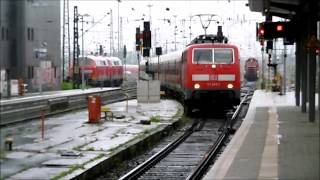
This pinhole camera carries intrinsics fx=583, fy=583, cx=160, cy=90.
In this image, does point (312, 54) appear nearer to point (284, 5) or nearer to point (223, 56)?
point (284, 5)

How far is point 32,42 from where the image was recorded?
288 centimetres

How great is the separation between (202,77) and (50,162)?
12.9 m

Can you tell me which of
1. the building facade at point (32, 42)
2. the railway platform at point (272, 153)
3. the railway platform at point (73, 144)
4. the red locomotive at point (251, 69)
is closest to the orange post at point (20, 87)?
the building facade at point (32, 42)

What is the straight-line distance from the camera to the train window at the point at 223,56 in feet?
73.6

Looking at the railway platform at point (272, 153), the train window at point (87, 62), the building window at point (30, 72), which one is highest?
the train window at point (87, 62)

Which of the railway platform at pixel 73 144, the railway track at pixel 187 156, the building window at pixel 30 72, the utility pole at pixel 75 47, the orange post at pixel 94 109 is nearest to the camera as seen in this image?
the building window at pixel 30 72

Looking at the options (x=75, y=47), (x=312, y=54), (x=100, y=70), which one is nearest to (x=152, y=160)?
(x=312, y=54)

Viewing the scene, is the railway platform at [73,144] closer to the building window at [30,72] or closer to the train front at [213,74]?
the building window at [30,72]

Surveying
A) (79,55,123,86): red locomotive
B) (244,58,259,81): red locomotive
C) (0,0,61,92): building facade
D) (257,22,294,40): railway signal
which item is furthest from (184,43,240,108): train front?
(244,58,259,81): red locomotive

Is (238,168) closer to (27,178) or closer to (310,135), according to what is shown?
(27,178)

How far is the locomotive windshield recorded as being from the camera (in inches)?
883

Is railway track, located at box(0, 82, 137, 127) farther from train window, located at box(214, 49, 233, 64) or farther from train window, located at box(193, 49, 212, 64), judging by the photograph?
train window, located at box(214, 49, 233, 64)

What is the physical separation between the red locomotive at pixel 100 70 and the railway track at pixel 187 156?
28181 millimetres

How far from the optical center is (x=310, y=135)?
14.3m
